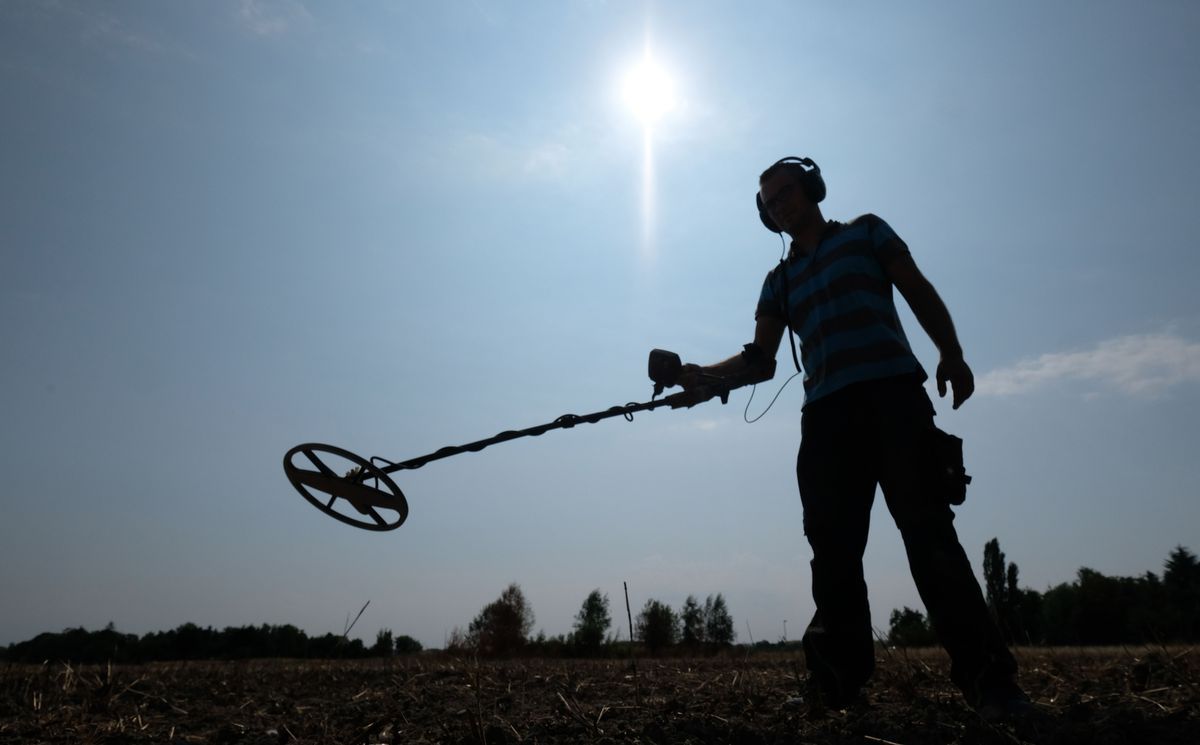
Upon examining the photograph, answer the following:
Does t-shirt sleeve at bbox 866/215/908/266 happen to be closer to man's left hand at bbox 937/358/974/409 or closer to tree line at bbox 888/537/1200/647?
man's left hand at bbox 937/358/974/409

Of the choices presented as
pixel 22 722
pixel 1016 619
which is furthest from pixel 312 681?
pixel 1016 619

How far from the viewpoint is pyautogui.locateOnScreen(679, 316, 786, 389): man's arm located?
414 cm

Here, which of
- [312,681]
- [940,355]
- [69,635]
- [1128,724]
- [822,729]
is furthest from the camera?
[69,635]

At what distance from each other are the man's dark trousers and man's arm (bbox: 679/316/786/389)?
0.55 meters

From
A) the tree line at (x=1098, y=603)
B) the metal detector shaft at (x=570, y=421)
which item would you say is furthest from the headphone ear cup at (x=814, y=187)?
the tree line at (x=1098, y=603)

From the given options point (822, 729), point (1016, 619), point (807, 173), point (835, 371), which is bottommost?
point (822, 729)

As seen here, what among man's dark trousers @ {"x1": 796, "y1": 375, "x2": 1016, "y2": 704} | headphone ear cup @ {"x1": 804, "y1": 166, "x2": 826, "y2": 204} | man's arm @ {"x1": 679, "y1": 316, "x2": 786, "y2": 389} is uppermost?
headphone ear cup @ {"x1": 804, "y1": 166, "x2": 826, "y2": 204}

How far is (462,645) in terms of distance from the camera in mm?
7379

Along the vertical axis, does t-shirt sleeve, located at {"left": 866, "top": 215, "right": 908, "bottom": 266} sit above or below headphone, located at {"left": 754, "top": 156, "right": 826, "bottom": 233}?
below

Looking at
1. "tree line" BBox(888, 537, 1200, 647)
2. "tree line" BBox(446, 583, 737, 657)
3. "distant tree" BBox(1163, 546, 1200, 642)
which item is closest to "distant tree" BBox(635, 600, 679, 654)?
"tree line" BBox(446, 583, 737, 657)

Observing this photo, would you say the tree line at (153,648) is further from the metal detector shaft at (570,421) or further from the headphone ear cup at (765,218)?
the headphone ear cup at (765,218)

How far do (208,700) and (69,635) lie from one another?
523 cm

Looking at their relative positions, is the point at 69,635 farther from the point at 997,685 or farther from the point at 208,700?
the point at 997,685

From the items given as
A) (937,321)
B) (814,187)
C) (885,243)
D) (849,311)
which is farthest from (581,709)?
(814,187)
